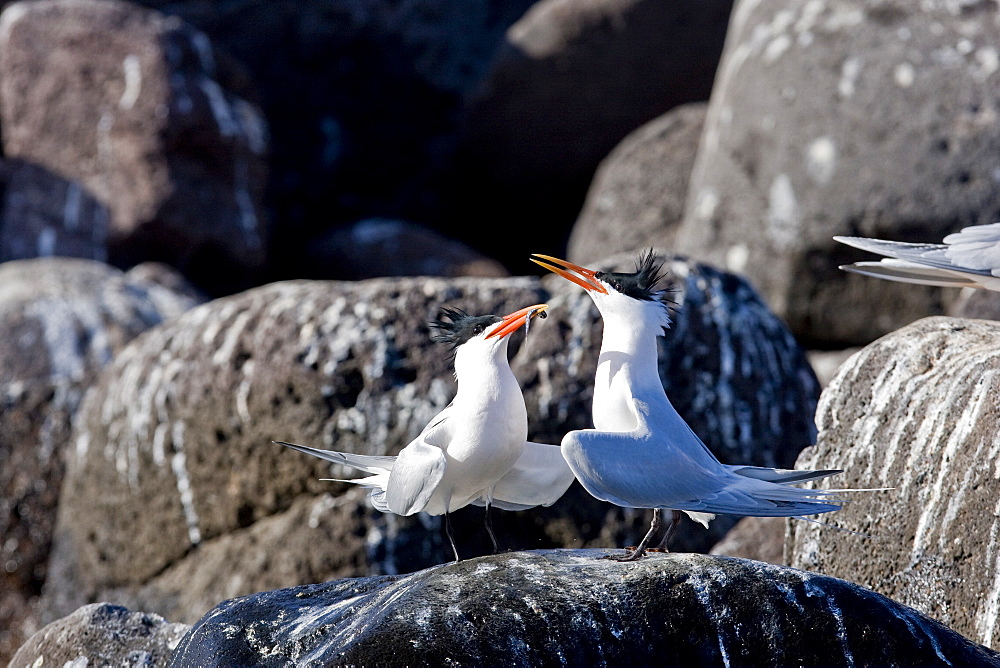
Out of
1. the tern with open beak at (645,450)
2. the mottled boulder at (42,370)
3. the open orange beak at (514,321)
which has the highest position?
the open orange beak at (514,321)

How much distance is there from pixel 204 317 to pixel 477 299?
58.5 inches

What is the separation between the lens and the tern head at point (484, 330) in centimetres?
353

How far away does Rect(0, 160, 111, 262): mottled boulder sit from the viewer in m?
10.5

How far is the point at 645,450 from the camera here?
10.8 feet

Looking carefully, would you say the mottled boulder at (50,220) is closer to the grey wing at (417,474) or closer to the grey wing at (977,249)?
the grey wing at (417,474)

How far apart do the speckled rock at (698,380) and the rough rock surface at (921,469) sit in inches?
42.9

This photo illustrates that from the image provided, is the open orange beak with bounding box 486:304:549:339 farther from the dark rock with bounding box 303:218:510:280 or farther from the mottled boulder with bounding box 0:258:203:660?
the dark rock with bounding box 303:218:510:280

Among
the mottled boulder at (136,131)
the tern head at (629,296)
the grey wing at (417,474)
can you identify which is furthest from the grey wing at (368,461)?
the mottled boulder at (136,131)

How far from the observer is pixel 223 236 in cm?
1070

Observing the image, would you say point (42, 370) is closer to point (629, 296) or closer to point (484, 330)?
point (484, 330)

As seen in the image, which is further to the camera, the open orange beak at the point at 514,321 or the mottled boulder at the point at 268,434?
the mottled boulder at the point at 268,434

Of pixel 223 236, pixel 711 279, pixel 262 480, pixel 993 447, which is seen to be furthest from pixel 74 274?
pixel 993 447

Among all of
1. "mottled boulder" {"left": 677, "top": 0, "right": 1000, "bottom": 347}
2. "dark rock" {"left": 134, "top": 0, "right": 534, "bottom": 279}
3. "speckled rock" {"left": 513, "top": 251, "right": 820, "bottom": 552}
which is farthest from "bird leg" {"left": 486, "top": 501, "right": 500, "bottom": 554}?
"dark rock" {"left": 134, "top": 0, "right": 534, "bottom": 279}

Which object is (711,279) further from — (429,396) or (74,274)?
(74,274)
